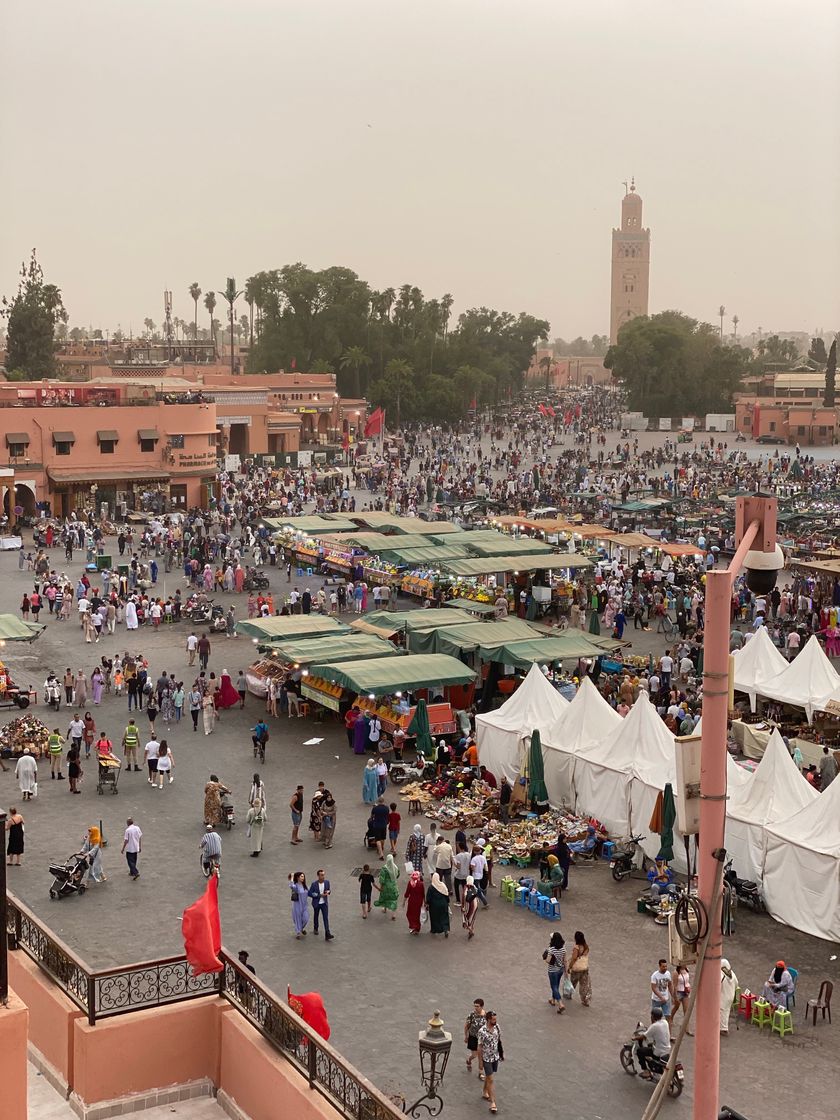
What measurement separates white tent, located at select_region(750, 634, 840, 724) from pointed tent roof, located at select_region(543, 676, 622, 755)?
422cm

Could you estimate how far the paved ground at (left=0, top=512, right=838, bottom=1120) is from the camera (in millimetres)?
10492

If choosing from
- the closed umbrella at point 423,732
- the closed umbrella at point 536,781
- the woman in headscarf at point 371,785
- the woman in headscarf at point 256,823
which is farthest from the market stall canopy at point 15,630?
the closed umbrella at point 536,781

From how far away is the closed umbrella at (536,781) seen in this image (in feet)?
53.6

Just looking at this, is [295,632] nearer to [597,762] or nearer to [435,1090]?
[597,762]

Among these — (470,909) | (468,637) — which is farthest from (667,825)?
(468,637)

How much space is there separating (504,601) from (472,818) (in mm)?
11409

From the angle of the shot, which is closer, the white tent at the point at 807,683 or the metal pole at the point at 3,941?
the metal pole at the point at 3,941

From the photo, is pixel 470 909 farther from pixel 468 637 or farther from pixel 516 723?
pixel 468 637

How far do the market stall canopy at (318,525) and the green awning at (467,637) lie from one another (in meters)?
11.5

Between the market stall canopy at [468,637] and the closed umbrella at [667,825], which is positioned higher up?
the market stall canopy at [468,637]

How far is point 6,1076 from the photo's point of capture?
21.0 ft

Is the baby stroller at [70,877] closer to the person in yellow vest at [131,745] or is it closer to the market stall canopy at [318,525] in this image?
the person in yellow vest at [131,745]

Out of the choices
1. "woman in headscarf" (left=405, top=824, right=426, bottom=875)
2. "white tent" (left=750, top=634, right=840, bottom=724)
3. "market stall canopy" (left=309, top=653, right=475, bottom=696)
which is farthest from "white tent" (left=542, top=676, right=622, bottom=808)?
"white tent" (left=750, top=634, right=840, bottom=724)

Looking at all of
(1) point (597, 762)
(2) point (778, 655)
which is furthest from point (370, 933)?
(2) point (778, 655)
